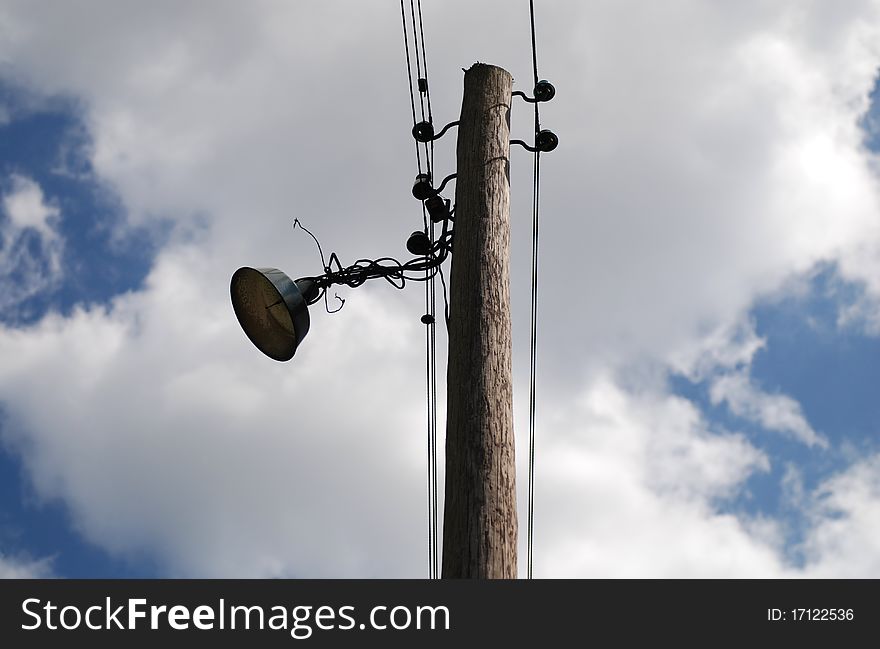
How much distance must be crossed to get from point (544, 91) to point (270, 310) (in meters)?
2.03

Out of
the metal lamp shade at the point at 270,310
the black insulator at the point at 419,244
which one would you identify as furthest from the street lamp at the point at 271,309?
the black insulator at the point at 419,244

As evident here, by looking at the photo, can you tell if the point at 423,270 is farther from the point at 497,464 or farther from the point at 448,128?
the point at 497,464

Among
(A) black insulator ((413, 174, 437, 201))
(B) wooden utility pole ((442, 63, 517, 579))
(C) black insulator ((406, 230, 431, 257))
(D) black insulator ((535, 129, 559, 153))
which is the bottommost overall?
(B) wooden utility pole ((442, 63, 517, 579))

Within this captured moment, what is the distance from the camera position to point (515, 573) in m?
3.66

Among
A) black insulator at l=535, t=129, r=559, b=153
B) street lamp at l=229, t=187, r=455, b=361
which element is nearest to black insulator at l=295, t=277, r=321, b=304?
street lamp at l=229, t=187, r=455, b=361

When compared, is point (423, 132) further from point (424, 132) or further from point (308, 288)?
point (308, 288)

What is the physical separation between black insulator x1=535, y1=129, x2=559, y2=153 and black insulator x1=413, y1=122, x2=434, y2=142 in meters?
0.63

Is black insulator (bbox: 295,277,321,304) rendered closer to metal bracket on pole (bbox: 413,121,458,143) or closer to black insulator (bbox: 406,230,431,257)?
black insulator (bbox: 406,230,431,257)

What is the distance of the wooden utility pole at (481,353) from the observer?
12.0 feet

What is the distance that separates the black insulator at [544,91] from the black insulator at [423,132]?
64cm

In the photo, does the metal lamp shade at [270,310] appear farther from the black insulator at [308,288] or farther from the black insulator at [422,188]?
the black insulator at [422,188]

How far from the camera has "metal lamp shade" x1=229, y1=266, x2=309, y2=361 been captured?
5020mm
